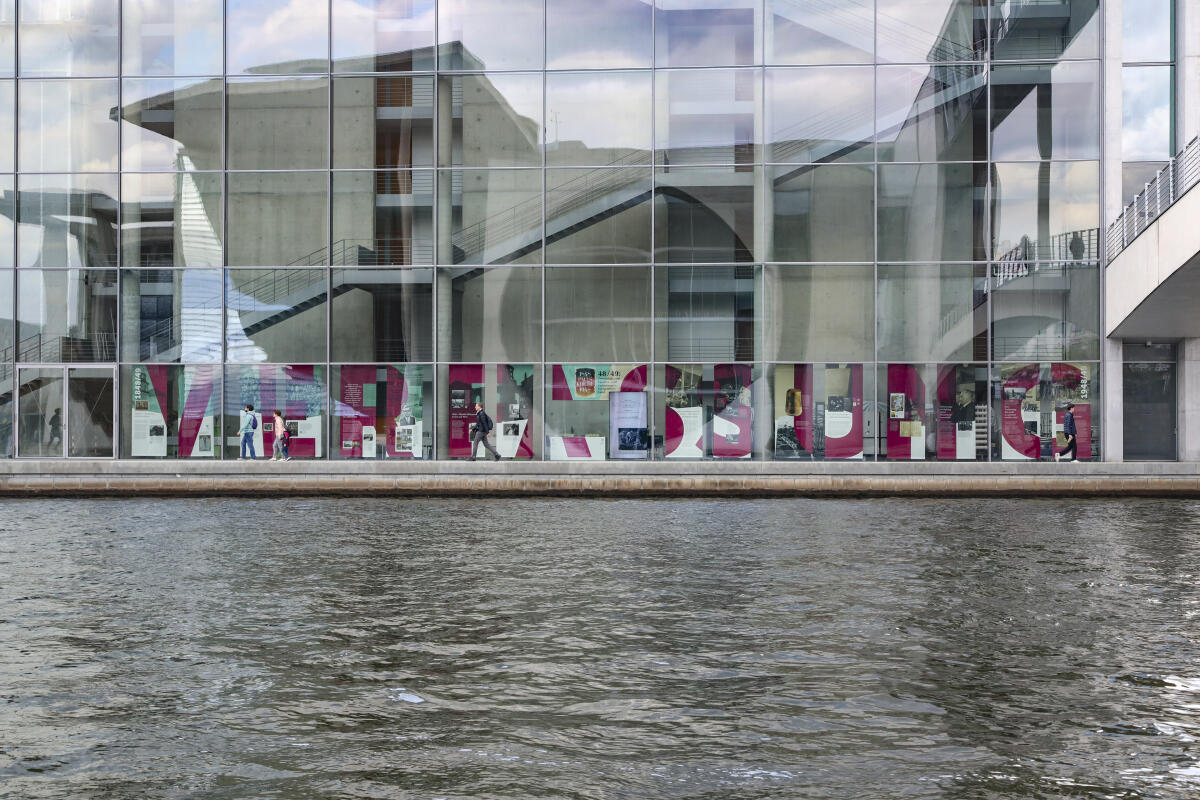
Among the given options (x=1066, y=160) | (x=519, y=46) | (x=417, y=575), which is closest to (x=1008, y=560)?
(x=417, y=575)

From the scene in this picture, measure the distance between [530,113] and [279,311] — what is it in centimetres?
757

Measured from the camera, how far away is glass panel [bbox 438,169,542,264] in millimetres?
30172

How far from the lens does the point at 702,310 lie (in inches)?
1177

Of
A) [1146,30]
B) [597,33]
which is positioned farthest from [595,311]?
[1146,30]

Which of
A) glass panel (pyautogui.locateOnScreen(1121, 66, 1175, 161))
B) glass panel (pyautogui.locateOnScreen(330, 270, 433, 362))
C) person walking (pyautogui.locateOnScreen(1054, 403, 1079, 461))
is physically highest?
glass panel (pyautogui.locateOnScreen(1121, 66, 1175, 161))

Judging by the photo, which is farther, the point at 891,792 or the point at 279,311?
the point at 279,311

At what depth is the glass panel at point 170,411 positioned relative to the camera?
3038 cm

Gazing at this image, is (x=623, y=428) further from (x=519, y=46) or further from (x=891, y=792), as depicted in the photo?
(x=891, y=792)

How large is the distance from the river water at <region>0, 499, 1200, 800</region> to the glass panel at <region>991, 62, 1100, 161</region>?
52.5ft

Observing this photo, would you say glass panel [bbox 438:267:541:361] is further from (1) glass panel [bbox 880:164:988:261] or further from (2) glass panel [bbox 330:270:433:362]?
(1) glass panel [bbox 880:164:988:261]

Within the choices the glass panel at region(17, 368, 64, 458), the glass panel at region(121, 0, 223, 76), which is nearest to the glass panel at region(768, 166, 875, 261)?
the glass panel at region(121, 0, 223, 76)

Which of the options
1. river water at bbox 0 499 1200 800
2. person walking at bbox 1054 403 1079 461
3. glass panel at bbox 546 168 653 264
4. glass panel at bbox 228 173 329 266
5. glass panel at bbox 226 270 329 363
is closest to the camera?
river water at bbox 0 499 1200 800

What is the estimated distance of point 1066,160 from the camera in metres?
29.5

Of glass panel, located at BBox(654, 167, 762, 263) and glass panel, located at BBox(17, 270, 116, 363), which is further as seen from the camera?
glass panel, located at BBox(17, 270, 116, 363)
